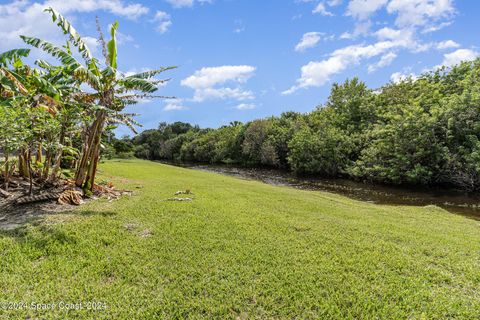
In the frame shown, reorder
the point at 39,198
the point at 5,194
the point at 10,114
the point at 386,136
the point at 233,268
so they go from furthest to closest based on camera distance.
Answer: the point at 386,136 < the point at 5,194 < the point at 39,198 < the point at 10,114 < the point at 233,268

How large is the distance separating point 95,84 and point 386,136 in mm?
23114

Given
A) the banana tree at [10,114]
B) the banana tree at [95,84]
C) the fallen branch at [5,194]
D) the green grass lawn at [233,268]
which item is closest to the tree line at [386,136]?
the green grass lawn at [233,268]

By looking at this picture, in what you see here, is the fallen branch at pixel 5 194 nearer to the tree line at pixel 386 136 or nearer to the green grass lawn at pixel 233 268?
the green grass lawn at pixel 233 268

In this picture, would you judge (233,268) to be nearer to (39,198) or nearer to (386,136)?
(39,198)

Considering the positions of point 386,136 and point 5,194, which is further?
point 386,136

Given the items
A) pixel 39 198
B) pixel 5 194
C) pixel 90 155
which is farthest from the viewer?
pixel 90 155

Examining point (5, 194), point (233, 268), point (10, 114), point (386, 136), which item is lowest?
point (233, 268)

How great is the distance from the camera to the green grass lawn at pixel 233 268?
382 cm

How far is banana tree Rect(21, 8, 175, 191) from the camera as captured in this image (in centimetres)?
762

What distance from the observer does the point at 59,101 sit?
777cm

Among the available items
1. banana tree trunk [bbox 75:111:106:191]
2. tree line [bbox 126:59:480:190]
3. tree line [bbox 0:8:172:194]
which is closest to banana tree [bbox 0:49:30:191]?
tree line [bbox 0:8:172:194]

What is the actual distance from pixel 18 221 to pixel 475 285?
10.7m

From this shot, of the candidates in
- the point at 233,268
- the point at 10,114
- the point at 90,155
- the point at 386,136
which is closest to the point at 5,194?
the point at 90,155

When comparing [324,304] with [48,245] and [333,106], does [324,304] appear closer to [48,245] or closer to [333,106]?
[48,245]
